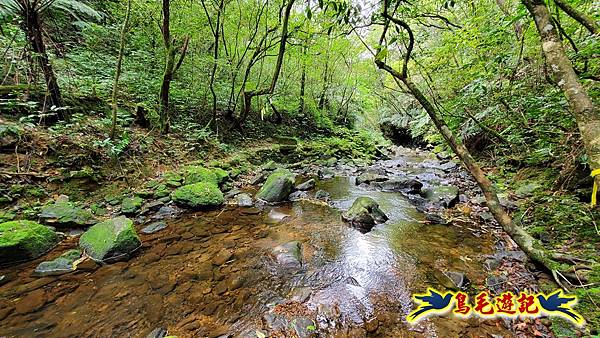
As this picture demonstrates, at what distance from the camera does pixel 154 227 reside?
471cm

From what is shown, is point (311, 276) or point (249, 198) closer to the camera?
point (311, 276)

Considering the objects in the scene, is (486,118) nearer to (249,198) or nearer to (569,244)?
(569,244)

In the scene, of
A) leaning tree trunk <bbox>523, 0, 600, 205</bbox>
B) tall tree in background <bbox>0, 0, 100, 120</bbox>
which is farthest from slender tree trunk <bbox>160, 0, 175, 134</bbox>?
leaning tree trunk <bbox>523, 0, 600, 205</bbox>

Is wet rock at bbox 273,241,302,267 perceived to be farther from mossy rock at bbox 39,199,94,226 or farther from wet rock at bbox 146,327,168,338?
mossy rock at bbox 39,199,94,226

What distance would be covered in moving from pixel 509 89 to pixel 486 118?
3.75 ft

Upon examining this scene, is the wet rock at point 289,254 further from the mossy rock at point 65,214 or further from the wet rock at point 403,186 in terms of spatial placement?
the wet rock at point 403,186

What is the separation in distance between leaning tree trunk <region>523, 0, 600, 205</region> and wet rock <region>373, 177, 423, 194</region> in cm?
539

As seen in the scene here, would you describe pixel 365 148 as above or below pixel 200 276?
above

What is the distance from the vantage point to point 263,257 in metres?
3.91

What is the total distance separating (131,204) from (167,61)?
4146mm

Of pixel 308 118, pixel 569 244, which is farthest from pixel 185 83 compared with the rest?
pixel 569 244

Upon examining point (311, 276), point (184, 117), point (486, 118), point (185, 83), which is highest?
point (185, 83)

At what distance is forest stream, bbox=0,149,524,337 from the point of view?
8.53ft

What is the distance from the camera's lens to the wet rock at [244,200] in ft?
19.9
